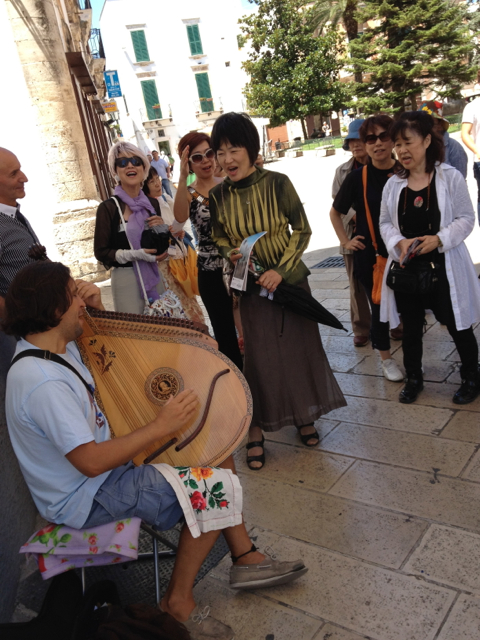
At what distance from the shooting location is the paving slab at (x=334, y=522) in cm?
252

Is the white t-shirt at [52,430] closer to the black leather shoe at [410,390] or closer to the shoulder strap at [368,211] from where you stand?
the black leather shoe at [410,390]

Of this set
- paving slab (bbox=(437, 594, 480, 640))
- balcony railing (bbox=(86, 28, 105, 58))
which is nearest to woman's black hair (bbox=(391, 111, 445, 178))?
paving slab (bbox=(437, 594, 480, 640))

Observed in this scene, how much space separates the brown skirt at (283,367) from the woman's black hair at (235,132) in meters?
0.81

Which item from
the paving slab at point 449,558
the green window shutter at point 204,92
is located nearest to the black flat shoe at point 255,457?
the paving slab at point 449,558

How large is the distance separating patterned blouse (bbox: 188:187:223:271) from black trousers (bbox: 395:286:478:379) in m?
1.24

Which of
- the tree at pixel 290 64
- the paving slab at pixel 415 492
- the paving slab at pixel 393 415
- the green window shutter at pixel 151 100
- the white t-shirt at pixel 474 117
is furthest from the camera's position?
the green window shutter at pixel 151 100

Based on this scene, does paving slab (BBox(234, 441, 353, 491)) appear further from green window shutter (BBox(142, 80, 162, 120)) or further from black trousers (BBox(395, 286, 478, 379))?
green window shutter (BBox(142, 80, 162, 120))

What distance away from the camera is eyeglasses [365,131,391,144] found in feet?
12.5

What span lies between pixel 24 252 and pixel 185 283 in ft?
5.23

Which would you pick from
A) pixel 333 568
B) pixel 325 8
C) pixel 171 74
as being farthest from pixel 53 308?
pixel 171 74

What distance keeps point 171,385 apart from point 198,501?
43 cm

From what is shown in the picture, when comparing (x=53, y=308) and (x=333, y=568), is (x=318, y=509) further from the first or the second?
(x=53, y=308)

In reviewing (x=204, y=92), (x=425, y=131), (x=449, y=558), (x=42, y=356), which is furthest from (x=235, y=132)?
(x=204, y=92)

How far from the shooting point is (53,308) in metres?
1.97
